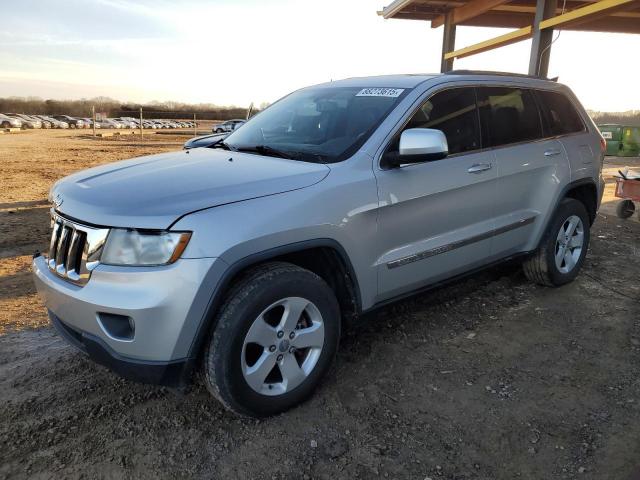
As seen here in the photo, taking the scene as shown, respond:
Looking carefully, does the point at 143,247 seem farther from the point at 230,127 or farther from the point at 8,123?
the point at 8,123

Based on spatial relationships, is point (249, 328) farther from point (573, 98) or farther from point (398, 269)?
point (573, 98)

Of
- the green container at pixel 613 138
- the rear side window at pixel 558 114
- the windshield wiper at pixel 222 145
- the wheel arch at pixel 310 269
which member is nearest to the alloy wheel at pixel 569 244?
the rear side window at pixel 558 114

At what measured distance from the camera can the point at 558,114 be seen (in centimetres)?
452

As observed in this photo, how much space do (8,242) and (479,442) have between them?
220 inches

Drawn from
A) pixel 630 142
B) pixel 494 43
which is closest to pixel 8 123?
pixel 494 43

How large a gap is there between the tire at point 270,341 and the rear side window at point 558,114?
279cm

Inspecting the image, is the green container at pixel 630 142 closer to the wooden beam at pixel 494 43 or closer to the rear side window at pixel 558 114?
the wooden beam at pixel 494 43

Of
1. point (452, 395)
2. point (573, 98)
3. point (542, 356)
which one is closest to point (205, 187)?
point (452, 395)

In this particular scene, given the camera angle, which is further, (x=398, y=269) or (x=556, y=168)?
(x=556, y=168)

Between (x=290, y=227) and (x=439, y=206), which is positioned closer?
(x=290, y=227)

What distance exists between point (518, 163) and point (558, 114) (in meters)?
0.94

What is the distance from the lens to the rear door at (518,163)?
385 cm

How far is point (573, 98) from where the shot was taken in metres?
4.72

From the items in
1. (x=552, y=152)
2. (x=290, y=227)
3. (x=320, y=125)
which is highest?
(x=320, y=125)
